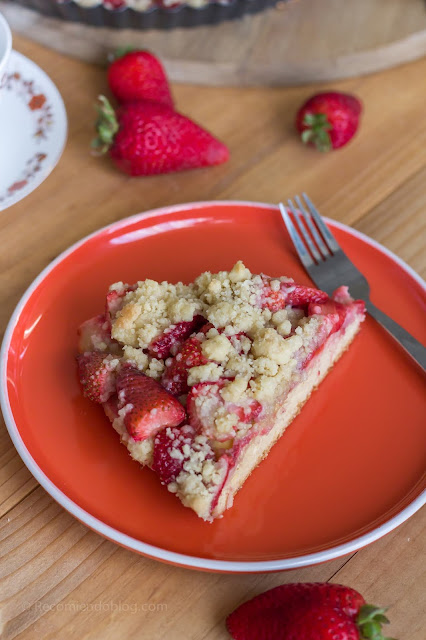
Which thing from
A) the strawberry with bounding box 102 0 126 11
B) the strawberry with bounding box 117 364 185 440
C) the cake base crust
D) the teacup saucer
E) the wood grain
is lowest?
the cake base crust

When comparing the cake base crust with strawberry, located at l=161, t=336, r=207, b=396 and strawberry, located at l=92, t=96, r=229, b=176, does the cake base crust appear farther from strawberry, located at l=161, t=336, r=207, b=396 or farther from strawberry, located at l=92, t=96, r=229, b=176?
strawberry, located at l=92, t=96, r=229, b=176

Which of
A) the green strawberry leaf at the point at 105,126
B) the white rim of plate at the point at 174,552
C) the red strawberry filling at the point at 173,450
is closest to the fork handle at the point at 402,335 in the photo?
the white rim of plate at the point at 174,552

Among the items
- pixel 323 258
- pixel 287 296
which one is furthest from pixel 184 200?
pixel 287 296

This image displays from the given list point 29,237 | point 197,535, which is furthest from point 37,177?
point 197,535

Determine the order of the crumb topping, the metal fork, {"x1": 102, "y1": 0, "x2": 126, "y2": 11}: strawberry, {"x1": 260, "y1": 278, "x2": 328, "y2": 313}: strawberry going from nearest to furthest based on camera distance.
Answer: the crumb topping < {"x1": 260, "y1": 278, "x2": 328, "y2": 313}: strawberry < the metal fork < {"x1": 102, "y1": 0, "x2": 126, "y2": 11}: strawberry

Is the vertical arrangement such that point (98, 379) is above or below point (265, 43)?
below

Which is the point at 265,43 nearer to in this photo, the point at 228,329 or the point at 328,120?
the point at 328,120

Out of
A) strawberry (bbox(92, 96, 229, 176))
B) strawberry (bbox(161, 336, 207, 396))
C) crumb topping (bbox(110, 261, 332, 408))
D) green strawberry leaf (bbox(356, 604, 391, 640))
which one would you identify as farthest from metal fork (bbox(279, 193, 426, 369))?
green strawberry leaf (bbox(356, 604, 391, 640))
